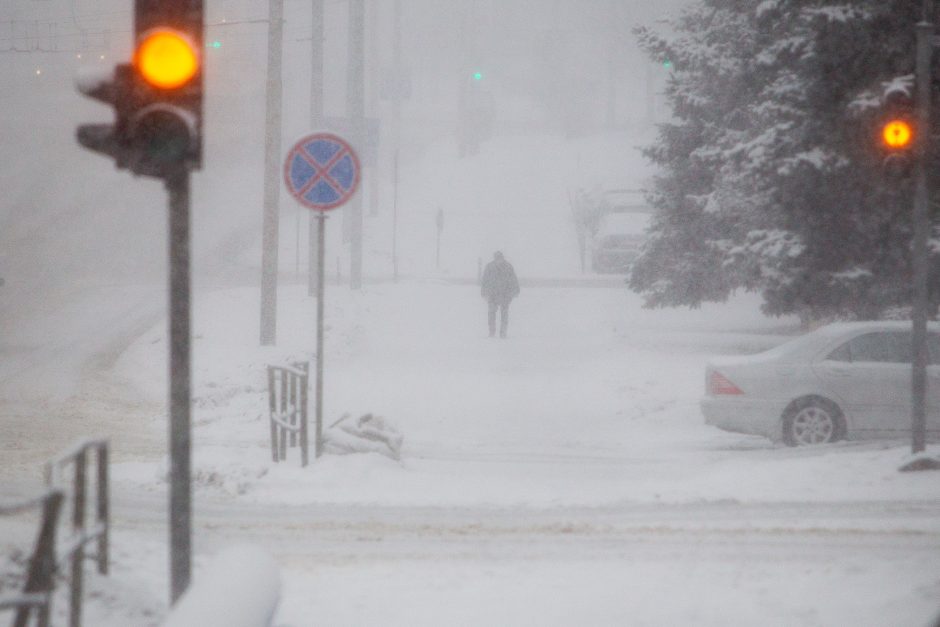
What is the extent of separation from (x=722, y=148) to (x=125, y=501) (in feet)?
47.7

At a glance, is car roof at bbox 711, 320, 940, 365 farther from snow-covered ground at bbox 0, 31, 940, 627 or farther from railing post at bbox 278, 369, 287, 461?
railing post at bbox 278, 369, 287, 461

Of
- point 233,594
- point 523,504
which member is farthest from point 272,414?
point 233,594

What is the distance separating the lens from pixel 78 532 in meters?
4.79

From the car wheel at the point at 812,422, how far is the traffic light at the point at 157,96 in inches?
384

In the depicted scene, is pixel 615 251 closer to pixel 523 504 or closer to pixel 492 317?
pixel 492 317

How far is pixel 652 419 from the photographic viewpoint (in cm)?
1598

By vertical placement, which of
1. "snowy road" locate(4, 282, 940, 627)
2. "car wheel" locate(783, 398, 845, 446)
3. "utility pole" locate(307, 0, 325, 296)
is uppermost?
"utility pole" locate(307, 0, 325, 296)

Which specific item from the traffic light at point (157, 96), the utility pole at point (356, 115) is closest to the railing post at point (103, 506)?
the traffic light at point (157, 96)

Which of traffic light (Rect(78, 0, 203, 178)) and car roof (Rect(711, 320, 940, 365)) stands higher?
traffic light (Rect(78, 0, 203, 178))

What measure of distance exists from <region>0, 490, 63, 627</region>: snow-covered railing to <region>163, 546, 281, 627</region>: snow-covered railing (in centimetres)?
44

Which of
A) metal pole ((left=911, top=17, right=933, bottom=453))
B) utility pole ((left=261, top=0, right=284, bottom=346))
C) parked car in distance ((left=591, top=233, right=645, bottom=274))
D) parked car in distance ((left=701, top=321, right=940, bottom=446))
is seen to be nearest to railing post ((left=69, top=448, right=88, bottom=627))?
metal pole ((left=911, top=17, right=933, bottom=453))

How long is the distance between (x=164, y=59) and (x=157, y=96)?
159 mm

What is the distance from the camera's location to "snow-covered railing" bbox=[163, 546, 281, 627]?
419 centimetres

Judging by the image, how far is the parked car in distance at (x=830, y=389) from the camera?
13.1 m
